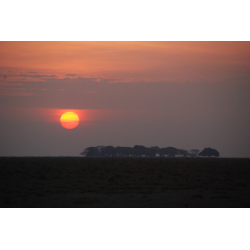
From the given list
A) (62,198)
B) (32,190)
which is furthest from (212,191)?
(32,190)
